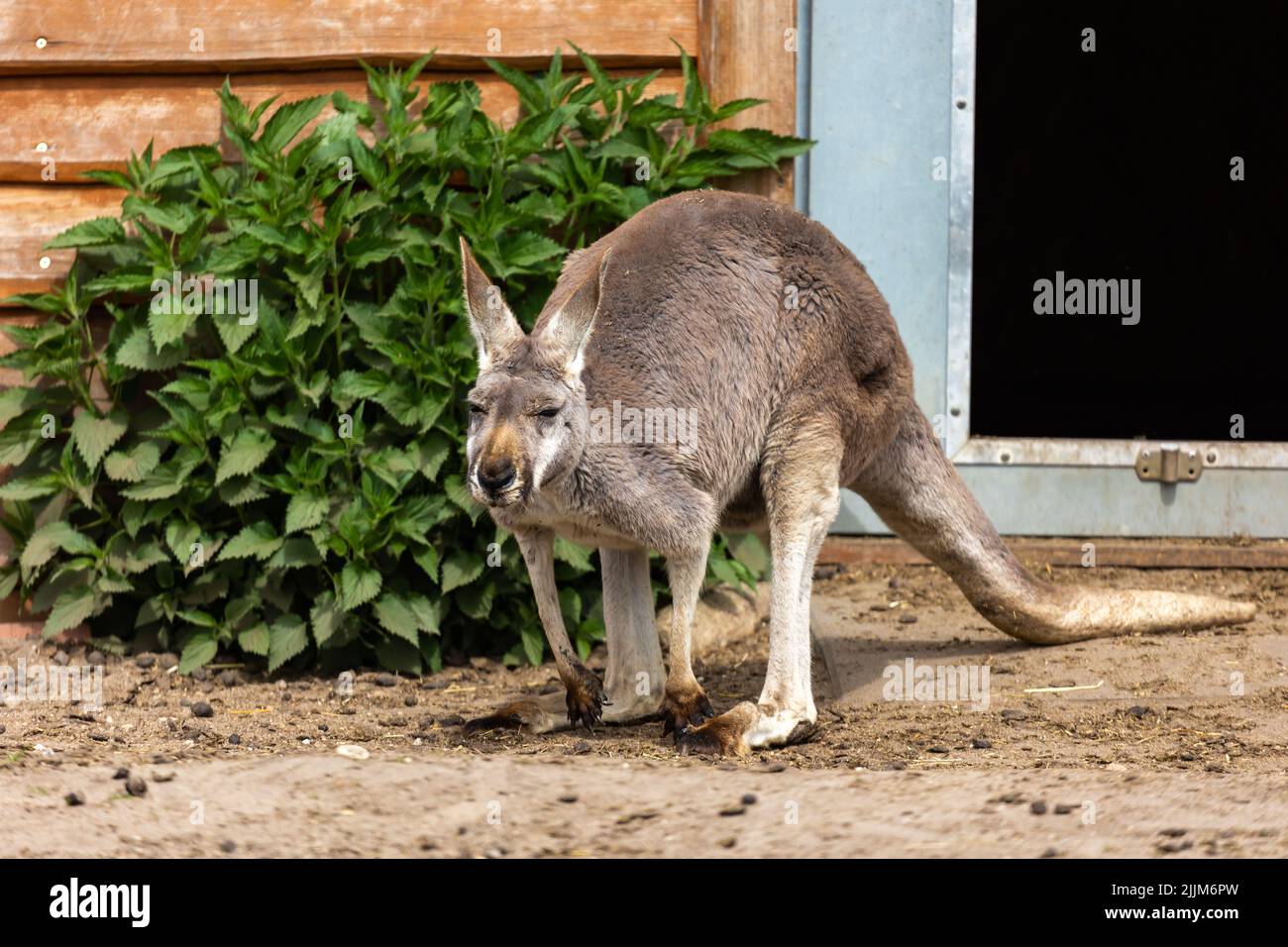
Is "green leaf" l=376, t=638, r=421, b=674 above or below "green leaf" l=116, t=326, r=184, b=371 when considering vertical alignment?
below

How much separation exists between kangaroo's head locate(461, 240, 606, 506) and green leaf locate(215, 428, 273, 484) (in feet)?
4.89

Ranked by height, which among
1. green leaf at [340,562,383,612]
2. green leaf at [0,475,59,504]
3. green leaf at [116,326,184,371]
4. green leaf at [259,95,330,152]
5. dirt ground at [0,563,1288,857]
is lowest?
dirt ground at [0,563,1288,857]

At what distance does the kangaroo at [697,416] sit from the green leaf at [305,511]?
119 cm

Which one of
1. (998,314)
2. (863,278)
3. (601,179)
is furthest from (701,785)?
(998,314)

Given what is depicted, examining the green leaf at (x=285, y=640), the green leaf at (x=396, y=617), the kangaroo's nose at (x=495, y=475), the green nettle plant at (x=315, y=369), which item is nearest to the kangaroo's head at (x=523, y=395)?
the kangaroo's nose at (x=495, y=475)

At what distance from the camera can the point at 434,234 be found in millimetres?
6102

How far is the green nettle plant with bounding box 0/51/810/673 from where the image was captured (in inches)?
232

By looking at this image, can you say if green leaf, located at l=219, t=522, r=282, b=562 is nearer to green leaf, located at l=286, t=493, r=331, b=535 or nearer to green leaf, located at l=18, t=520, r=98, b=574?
green leaf, located at l=286, t=493, r=331, b=535

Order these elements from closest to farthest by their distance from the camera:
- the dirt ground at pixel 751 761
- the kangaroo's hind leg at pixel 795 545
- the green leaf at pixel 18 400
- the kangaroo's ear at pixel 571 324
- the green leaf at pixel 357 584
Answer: the dirt ground at pixel 751 761
the kangaroo's ear at pixel 571 324
the kangaroo's hind leg at pixel 795 545
the green leaf at pixel 357 584
the green leaf at pixel 18 400

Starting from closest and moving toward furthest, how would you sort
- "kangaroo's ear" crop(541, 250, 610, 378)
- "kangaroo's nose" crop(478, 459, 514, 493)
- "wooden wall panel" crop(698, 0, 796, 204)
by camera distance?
"kangaroo's nose" crop(478, 459, 514, 493) → "kangaroo's ear" crop(541, 250, 610, 378) → "wooden wall panel" crop(698, 0, 796, 204)

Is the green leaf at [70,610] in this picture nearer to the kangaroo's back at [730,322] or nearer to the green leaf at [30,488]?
the green leaf at [30,488]

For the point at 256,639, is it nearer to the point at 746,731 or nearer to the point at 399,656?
the point at 399,656

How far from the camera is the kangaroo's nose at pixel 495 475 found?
4340mm

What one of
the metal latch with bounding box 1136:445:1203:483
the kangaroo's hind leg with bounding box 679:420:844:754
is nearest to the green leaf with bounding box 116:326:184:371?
the kangaroo's hind leg with bounding box 679:420:844:754
